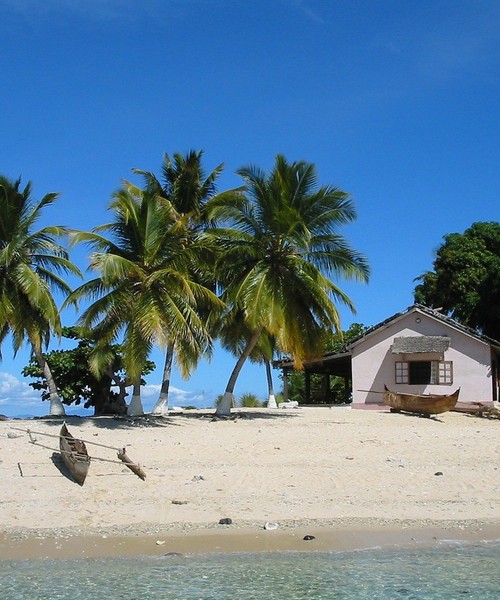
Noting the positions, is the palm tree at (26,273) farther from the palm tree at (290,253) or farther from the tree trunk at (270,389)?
the tree trunk at (270,389)

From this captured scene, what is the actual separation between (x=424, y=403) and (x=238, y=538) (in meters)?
13.9

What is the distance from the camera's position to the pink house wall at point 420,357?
2895 centimetres

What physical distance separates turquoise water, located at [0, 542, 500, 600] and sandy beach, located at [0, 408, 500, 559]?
1.63 feet

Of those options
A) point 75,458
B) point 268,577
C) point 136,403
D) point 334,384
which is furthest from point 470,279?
point 268,577

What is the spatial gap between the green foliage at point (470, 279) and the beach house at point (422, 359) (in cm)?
643

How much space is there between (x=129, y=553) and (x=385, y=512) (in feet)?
14.7

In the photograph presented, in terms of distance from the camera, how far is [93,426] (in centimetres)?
1964

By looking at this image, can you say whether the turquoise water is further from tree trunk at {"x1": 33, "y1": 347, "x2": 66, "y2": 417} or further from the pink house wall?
the pink house wall

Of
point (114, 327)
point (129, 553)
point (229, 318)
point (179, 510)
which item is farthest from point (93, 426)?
point (129, 553)

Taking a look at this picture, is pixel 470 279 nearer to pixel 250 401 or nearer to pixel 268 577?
pixel 250 401

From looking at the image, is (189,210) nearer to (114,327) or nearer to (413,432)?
(114,327)

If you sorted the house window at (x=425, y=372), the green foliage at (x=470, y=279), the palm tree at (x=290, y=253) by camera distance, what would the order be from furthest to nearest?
the green foliage at (x=470, y=279) < the house window at (x=425, y=372) < the palm tree at (x=290, y=253)

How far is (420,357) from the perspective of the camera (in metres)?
29.4

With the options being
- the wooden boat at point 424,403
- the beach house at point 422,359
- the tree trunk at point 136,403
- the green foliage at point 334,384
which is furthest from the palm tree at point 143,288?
the green foliage at point 334,384
